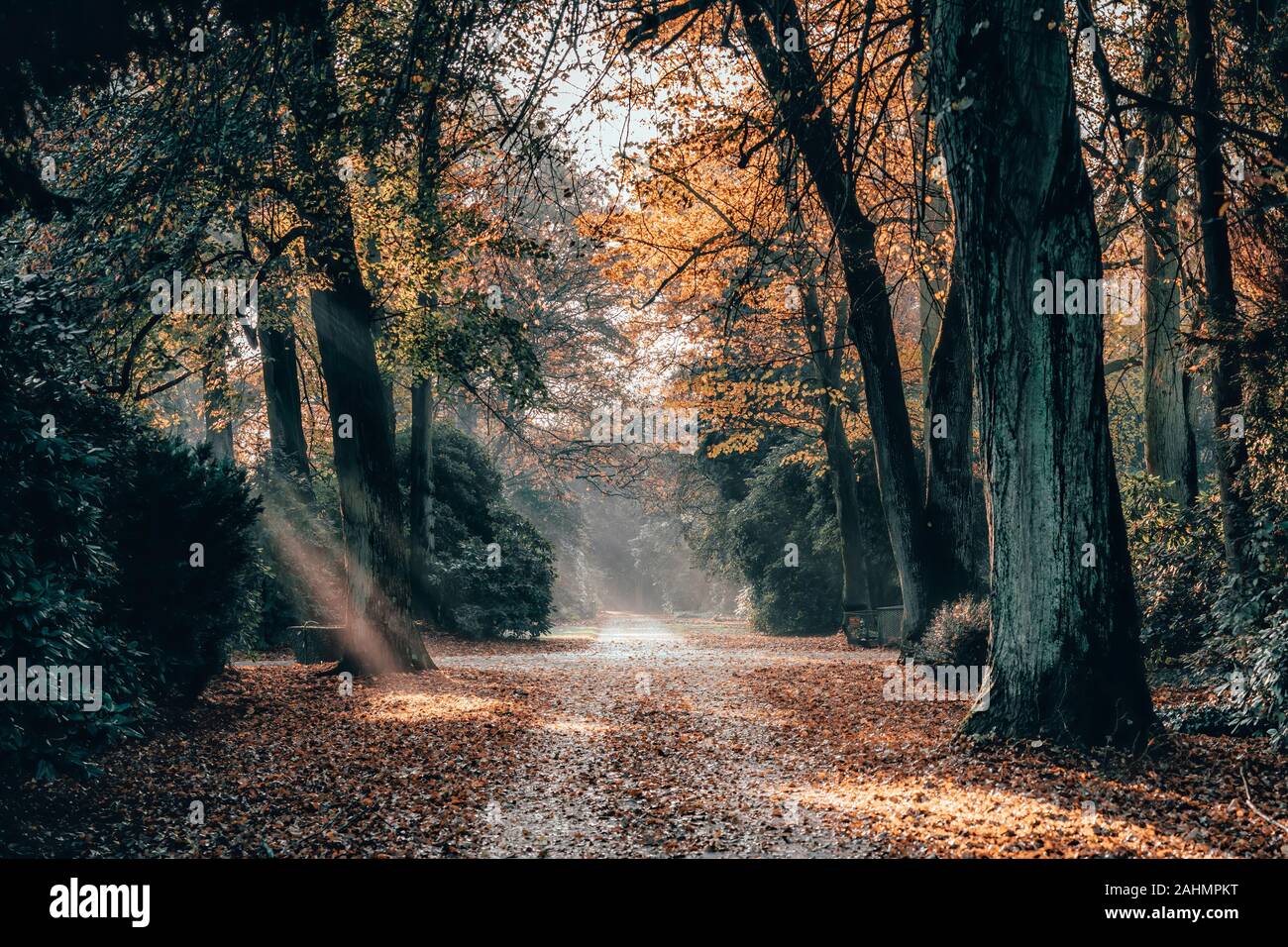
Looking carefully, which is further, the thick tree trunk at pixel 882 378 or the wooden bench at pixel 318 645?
the wooden bench at pixel 318 645

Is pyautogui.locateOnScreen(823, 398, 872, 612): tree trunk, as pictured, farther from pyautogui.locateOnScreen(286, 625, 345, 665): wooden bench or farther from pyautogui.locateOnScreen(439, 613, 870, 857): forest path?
pyautogui.locateOnScreen(286, 625, 345, 665): wooden bench

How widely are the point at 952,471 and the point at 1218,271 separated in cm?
433

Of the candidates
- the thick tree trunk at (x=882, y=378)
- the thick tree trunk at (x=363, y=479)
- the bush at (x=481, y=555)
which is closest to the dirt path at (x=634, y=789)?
the thick tree trunk at (x=363, y=479)

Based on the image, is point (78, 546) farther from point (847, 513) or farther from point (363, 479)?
point (847, 513)

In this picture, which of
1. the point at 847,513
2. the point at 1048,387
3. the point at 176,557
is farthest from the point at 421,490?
the point at 1048,387

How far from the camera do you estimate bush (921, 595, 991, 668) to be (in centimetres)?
1149

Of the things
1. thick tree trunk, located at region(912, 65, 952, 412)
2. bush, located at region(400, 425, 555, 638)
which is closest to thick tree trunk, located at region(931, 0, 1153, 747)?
thick tree trunk, located at region(912, 65, 952, 412)

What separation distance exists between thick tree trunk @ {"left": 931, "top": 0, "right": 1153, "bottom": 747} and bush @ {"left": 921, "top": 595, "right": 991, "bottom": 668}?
462 centimetres

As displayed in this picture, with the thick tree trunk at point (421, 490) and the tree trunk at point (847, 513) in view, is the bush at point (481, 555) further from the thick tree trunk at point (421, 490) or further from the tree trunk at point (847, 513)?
the tree trunk at point (847, 513)

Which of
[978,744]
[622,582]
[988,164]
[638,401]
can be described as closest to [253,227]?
[988,164]

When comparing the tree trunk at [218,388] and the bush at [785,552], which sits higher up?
the tree trunk at [218,388]

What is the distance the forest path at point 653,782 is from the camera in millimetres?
5543

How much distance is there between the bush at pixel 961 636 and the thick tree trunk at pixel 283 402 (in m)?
14.4

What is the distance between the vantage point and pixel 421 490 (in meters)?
22.0
